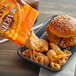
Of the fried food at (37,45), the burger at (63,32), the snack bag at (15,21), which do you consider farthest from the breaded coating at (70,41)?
the snack bag at (15,21)

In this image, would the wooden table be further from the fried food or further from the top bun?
the top bun

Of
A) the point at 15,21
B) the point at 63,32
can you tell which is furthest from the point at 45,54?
the point at 15,21

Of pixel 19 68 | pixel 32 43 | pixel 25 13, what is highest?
pixel 25 13

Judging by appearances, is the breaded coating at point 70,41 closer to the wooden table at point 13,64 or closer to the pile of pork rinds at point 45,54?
the pile of pork rinds at point 45,54

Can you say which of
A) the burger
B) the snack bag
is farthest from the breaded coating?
the snack bag

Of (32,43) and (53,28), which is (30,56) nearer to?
(32,43)

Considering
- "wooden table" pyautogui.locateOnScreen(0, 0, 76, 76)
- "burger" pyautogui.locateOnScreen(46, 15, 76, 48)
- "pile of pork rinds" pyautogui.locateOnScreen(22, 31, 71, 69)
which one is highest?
"burger" pyautogui.locateOnScreen(46, 15, 76, 48)

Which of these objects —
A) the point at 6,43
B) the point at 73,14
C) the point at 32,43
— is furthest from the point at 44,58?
the point at 73,14

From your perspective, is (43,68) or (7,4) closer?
(43,68)
